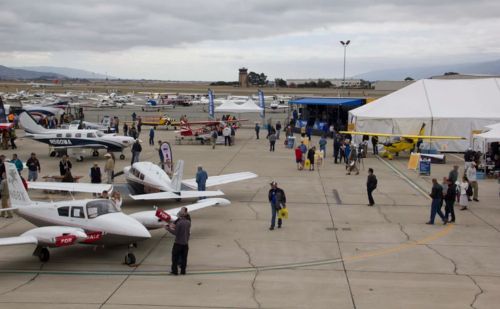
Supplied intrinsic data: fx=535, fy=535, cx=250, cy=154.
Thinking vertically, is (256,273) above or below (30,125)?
below

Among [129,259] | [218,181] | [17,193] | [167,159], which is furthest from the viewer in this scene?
[167,159]

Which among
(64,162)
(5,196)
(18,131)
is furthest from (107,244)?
(18,131)

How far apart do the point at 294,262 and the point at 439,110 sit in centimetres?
2307

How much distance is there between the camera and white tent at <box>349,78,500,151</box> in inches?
1206

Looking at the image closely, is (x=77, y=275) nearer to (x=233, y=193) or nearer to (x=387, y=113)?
(x=233, y=193)

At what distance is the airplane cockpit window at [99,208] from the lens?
1151cm

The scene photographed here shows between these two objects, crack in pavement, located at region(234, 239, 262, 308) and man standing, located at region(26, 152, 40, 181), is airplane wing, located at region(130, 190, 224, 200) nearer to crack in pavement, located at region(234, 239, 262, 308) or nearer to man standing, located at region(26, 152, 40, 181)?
crack in pavement, located at region(234, 239, 262, 308)

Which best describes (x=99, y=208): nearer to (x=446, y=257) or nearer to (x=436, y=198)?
(x=446, y=257)

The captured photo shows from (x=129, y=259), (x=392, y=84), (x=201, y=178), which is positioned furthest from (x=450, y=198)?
(x=392, y=84)

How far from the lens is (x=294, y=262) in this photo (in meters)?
11.4

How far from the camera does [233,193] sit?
18.9 m

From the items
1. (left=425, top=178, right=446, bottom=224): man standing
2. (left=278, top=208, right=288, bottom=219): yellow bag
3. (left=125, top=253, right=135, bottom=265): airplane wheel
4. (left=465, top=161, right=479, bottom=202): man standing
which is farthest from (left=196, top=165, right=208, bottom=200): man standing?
(left=465, top=161, right=479, bottom=202): man standing

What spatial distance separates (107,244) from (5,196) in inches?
212

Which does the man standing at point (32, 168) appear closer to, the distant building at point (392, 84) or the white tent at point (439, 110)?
the white tent at point (439, 110)
